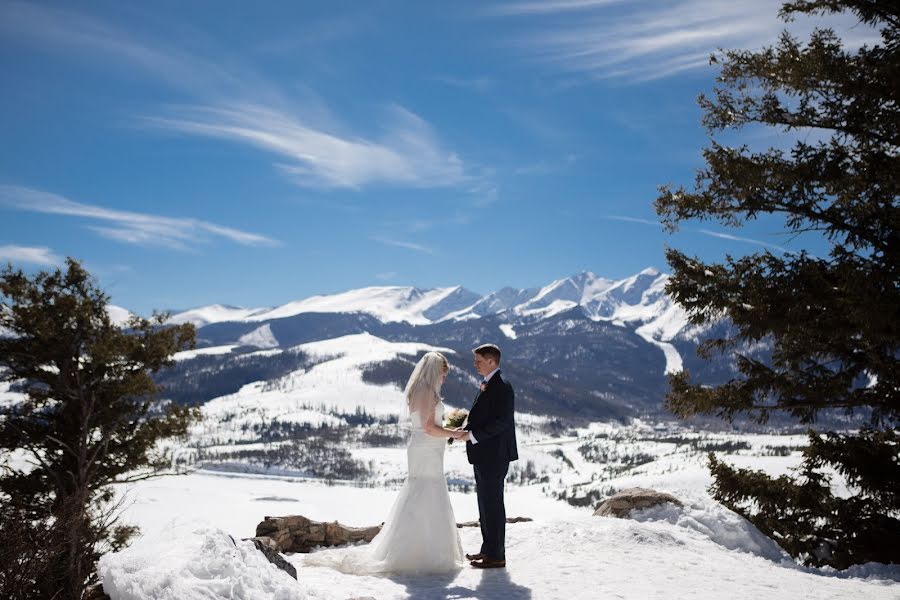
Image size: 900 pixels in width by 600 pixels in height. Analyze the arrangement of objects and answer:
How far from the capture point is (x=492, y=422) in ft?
30.9

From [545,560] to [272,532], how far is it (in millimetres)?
5786

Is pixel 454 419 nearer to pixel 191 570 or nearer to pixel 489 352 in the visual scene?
pixel 489 352

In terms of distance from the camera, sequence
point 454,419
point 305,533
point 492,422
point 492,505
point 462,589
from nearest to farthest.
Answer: point 462,589 < point 492,422 < point 492,505 < point 454,419 < point 305,533

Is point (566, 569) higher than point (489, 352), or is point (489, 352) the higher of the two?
point (489, 352)

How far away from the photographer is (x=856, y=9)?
11.6m

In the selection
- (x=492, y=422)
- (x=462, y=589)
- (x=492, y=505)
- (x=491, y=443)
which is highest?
(x=492, y=422)

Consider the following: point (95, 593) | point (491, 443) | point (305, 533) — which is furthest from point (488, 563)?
point (95, 593)

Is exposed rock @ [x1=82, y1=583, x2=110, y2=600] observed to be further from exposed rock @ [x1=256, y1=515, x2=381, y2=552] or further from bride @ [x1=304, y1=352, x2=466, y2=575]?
exposed rock @ [x1=256, y1=515, x2=381, y2=552]

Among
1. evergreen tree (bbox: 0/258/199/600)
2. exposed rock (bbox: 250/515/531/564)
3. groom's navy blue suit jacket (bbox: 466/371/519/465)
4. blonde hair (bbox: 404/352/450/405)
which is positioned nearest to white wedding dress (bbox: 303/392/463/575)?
blonde hair (bbox: 404/352/450/405)

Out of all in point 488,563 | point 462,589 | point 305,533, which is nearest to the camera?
point 462,589

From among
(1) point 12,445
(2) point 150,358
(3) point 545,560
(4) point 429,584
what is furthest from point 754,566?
(1) point 12,445

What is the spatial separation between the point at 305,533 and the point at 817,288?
1118 centimetres

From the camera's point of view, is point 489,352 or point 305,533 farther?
point 305,533

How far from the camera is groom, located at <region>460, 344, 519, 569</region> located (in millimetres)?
9438
